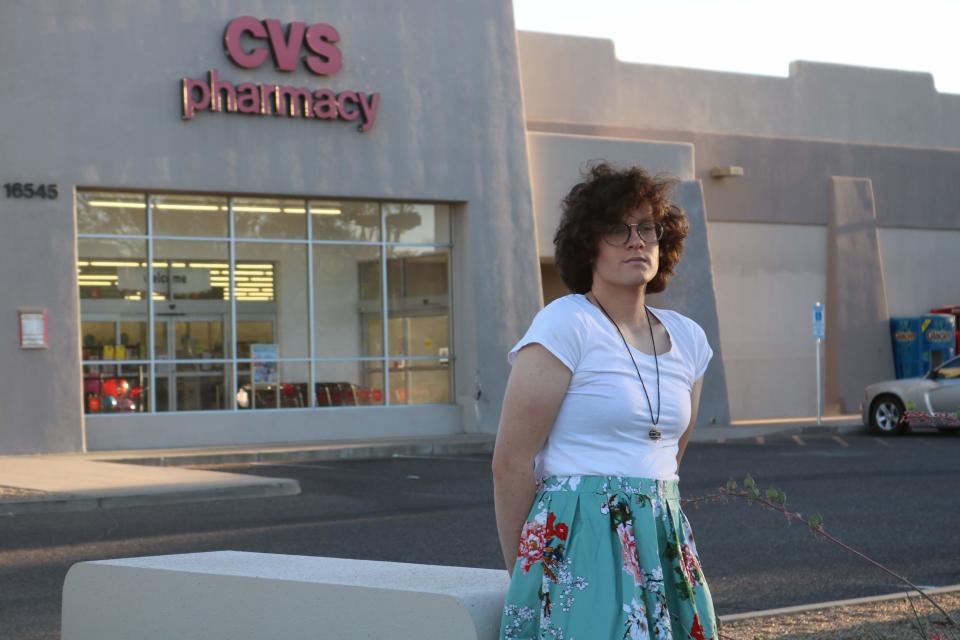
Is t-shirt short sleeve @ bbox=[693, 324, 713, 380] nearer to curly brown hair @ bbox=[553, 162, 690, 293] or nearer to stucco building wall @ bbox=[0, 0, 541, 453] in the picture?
curly brown hair @ bbox=[553, 162, 690, 293]

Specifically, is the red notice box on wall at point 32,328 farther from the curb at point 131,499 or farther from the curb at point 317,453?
the curb at point 131,499

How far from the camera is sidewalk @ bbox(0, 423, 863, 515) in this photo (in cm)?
1413

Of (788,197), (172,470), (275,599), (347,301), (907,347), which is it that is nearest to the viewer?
(275,599)

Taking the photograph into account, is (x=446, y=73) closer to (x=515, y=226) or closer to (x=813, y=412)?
(x=515, y=226)

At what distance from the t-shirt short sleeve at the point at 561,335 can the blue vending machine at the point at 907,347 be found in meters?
28.4

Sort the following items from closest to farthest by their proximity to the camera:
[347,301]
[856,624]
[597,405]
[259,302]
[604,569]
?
[604,569] → [597,405] → [856,624] → [259,302] → [347,301]

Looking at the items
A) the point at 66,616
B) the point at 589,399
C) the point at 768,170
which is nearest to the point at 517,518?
the point at 589,399

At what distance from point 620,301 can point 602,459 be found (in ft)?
1.54

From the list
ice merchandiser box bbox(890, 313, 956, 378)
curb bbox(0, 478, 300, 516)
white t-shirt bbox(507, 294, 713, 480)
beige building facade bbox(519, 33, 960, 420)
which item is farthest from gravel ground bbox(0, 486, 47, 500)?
ice merchandiser box bbox(890, 313, 956, 378)

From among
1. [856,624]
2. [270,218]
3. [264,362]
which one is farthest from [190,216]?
[856,624]

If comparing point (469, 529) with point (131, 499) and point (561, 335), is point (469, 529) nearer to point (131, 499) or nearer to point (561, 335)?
point (131, 499)

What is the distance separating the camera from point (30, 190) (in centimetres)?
2081

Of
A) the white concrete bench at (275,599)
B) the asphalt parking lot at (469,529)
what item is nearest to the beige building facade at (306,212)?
the asphalt parking lot at (469,529)

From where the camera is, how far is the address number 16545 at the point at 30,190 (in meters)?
20.7
